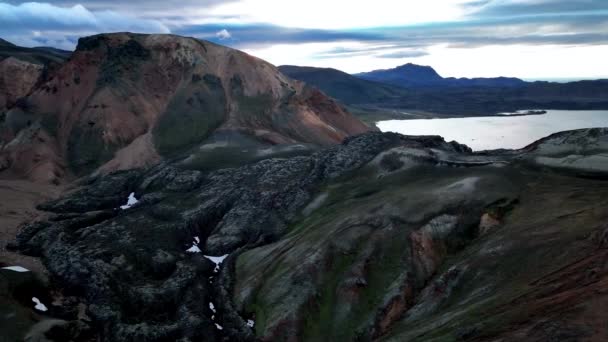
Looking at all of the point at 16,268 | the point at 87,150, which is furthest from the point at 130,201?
the point at 16,268

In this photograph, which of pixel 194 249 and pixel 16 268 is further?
pixel 194 249

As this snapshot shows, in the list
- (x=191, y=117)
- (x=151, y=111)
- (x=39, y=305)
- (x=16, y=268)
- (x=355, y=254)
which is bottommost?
(x=39, y=305)

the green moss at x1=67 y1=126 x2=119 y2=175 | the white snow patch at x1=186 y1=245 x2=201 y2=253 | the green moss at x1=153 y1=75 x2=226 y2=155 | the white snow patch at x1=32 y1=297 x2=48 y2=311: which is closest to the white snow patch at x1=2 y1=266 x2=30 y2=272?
the white snow patch at x1=32 y1=297 x2=48 y2=311

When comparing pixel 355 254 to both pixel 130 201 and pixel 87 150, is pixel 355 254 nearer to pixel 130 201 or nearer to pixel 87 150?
pixel 130 201

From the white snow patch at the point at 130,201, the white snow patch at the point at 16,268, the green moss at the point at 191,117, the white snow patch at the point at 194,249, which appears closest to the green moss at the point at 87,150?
the green moss at the point at 191,117

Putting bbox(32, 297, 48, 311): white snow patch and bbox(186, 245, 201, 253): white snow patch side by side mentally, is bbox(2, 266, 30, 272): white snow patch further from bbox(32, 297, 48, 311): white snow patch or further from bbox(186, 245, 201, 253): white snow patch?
bbox(186, 245, 201, 253): white snow patch

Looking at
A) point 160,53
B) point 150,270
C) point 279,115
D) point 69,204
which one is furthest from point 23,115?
point 150,270
